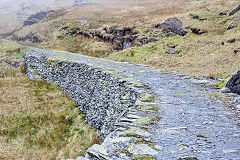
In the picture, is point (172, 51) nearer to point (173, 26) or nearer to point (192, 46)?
point (192, 46)

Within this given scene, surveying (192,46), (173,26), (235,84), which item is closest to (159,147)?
(235,84)

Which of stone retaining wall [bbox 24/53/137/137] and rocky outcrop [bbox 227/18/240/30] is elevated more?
rocky outcrop [bbox 227/18/240/30]

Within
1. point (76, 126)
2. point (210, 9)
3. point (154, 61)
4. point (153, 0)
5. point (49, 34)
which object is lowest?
point (76, 126)

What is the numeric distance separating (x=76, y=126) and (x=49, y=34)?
47.5 m

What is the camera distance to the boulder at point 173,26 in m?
27.3

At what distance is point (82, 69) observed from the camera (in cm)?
1339

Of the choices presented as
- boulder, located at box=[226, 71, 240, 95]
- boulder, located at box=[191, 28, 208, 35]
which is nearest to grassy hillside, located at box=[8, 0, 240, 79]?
Result: boulder, located at box=[191, 28, 208, 35]

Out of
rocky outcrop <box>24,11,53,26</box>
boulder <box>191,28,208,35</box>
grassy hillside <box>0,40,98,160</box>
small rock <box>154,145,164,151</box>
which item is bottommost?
grassy hillside <box>0,40,98,160</box>

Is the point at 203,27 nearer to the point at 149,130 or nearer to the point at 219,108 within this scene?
the point at 219,108

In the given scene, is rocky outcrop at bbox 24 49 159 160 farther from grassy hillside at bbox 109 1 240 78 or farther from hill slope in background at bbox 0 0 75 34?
hill slope in background at bbox 0 0 75 34

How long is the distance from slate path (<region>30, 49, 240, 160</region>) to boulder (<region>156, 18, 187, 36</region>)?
21529 millimetres

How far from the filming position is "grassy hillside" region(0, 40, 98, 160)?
8.27 meters

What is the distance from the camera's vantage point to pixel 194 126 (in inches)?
195

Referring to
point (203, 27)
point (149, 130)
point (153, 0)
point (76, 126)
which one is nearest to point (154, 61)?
point (203, 27)
